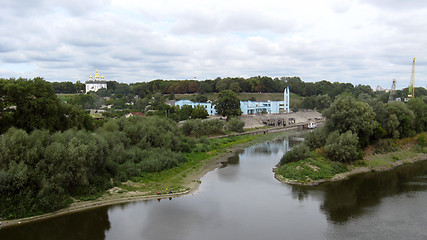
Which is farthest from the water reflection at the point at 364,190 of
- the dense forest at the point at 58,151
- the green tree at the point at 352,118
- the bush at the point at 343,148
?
the dense forest at the point at 58,151

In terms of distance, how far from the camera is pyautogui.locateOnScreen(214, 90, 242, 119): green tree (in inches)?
2163

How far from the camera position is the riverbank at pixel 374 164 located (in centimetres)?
2444

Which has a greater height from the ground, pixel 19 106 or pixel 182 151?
pixel 19 106

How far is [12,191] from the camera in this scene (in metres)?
17.0

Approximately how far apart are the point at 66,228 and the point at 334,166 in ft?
64.0

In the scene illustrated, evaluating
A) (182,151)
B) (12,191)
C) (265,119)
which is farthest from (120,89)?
(12,191)

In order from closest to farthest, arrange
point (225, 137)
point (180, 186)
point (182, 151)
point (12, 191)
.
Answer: point (12, 191) → point (180, 186) → point (182, 151) → point (225, 137)

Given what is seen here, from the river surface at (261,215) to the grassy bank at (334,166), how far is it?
1.06m

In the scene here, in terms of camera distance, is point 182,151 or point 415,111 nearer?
point 182,151

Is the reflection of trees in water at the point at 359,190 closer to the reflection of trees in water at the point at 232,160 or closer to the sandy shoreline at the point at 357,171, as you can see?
the sandy shoreline at the point at 357,171

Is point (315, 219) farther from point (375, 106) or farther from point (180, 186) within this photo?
point (375, 106)

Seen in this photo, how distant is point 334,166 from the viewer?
2662 centimetres

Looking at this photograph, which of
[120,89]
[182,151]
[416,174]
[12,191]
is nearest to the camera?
[12,191]

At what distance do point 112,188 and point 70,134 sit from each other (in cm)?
420
